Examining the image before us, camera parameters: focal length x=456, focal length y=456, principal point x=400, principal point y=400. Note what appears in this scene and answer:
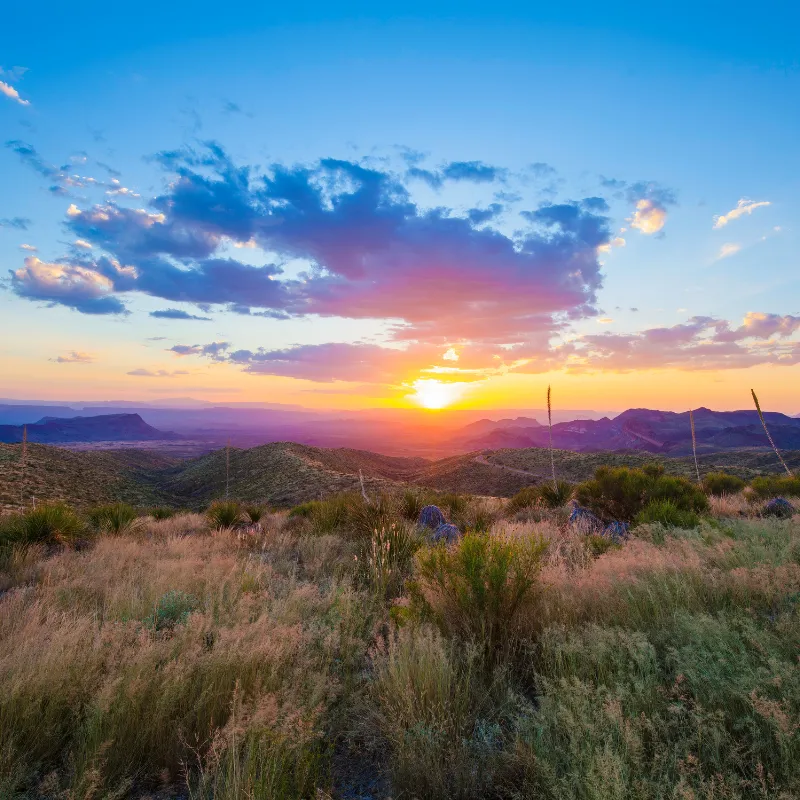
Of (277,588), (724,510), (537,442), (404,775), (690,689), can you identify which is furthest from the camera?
(537,442)

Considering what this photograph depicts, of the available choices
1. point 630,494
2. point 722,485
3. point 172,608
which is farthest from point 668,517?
point 722,485

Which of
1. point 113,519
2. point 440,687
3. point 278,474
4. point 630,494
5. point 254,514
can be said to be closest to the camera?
point 440,687

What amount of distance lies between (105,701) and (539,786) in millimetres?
2389

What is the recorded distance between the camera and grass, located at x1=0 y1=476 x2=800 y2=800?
222 centimetres

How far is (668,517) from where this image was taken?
827 centimetres

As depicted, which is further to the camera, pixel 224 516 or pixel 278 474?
pixel 278 474

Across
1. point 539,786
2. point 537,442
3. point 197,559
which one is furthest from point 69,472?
point 537,442

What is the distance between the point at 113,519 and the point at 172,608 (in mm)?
7673

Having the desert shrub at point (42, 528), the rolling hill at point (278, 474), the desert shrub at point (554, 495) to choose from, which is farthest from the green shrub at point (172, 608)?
the rolling hill at point (278, 474)

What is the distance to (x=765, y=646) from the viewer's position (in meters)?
2.76

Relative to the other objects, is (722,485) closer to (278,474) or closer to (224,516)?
(224,516)

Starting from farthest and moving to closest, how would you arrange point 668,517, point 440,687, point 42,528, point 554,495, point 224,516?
1. point 554,495
2. point 224,516
3. point 42,528
4. point 668,517
5. point 440,687

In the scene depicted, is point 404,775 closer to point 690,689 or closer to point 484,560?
point 690,689

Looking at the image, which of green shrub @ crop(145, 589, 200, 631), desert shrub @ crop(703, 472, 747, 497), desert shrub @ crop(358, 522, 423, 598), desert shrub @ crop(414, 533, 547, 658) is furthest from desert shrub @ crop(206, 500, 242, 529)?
desert shrub @ crop(703, 472, 747, 497)
